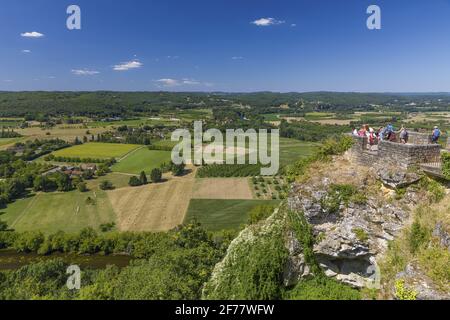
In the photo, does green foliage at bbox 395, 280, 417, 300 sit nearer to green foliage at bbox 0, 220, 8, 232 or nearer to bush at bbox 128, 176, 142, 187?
green foliage at bbox 0, 220, 8, 232

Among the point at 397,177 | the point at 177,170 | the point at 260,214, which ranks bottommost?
the point at 260,214

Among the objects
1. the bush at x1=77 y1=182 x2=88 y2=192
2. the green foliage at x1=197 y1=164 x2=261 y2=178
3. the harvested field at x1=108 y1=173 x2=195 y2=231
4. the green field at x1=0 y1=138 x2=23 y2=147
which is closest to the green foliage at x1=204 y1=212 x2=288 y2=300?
the harvested field at x1=108 y1=173 x2=195 y2=231

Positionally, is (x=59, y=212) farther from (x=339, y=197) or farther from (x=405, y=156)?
(x=405, y=156)

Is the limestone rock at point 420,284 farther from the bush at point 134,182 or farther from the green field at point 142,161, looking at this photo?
the green field at point 142,161

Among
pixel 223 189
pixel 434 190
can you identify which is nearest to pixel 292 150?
pixel 223 189

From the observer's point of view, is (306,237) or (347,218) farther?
(306,237)

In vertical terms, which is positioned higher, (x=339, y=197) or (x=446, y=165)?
(x=446, y=165)
